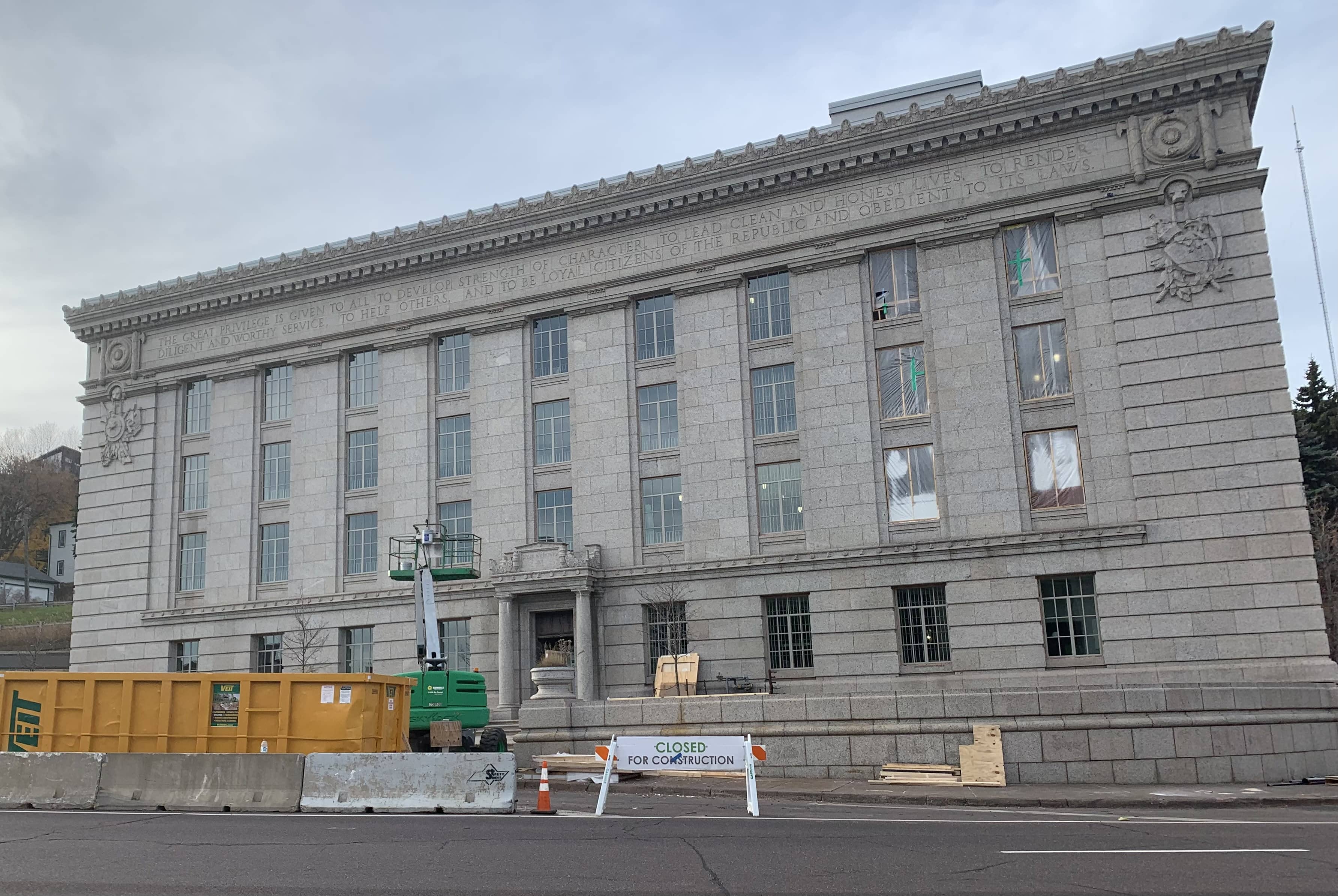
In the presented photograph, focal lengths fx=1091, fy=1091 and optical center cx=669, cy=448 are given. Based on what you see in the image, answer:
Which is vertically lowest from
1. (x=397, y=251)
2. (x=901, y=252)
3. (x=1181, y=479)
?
(x=1181, y=479)

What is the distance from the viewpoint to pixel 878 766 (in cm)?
2355

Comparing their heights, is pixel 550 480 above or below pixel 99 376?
below

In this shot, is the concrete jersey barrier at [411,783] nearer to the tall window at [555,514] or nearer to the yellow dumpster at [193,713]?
the yellow dumpster at [193,713]

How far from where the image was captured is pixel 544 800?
709 inches

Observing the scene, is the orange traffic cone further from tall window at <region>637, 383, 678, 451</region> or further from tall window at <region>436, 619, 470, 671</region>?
tall window at <region>436, 619, 470, 671</region>

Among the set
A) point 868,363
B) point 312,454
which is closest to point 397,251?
point 312,454

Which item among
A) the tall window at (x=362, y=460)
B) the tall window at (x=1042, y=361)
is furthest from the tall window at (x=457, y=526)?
the tall window at (x=1042, y=361)

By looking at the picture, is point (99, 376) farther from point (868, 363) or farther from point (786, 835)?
point (786, 835)

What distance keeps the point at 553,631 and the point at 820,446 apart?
11.1m

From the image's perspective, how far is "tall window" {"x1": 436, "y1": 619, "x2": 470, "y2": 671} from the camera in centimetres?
3884

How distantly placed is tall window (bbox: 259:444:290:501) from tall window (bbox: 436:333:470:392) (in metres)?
7.17

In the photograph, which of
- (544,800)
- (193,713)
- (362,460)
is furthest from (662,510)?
(544,800)

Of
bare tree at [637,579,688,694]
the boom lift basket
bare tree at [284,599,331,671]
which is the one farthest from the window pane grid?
bare tree at [637,579,688,694]

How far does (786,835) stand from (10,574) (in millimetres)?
100586
